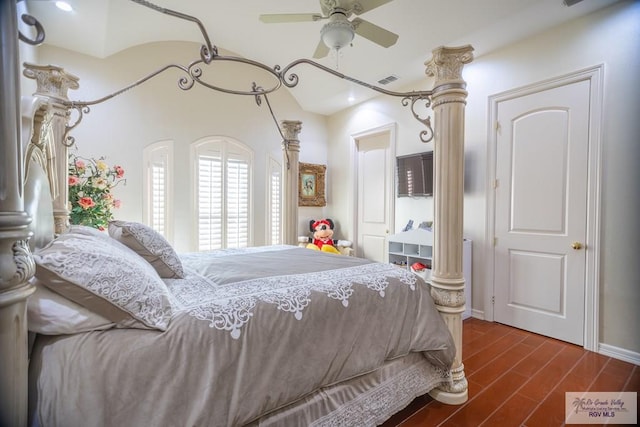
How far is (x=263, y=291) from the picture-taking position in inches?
55.3

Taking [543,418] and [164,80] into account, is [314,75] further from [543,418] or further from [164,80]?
[543,418]

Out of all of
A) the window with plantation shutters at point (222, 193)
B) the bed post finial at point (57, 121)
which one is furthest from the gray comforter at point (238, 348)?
the window with plantation shutters at point (222, 193)

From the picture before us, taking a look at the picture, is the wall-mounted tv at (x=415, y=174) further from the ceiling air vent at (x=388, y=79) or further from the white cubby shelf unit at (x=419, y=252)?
the ceiling air vent at (x=388, y=79)

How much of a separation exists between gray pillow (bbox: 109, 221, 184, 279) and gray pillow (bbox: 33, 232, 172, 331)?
0.51 metres

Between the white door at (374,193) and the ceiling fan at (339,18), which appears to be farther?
the white door at (374,193)

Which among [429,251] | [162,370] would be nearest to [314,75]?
[429,251]

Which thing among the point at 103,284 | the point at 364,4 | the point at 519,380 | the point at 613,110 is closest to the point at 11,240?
the point at 103,284

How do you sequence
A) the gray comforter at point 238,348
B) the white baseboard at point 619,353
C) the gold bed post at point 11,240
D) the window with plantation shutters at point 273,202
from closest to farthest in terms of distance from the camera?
the gold bed post at point 11,240 < the gray comforter at point 238,348 < the white baseboard at point 619,353 < the window with plantation shutters at point 273,202

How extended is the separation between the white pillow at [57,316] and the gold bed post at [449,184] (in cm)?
167

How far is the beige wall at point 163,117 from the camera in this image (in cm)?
341

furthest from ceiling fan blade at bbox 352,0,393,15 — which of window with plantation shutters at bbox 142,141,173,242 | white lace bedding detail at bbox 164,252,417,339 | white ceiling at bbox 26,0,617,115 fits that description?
window with plantation shutters at bbox 142,141,173,242

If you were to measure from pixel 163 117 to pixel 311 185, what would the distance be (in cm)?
251

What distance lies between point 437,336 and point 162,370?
142 centimetres

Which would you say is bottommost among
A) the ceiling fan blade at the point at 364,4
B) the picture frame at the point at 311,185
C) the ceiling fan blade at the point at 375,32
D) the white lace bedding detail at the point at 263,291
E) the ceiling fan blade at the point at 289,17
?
the white lace bedding detail at the point at 263,291
